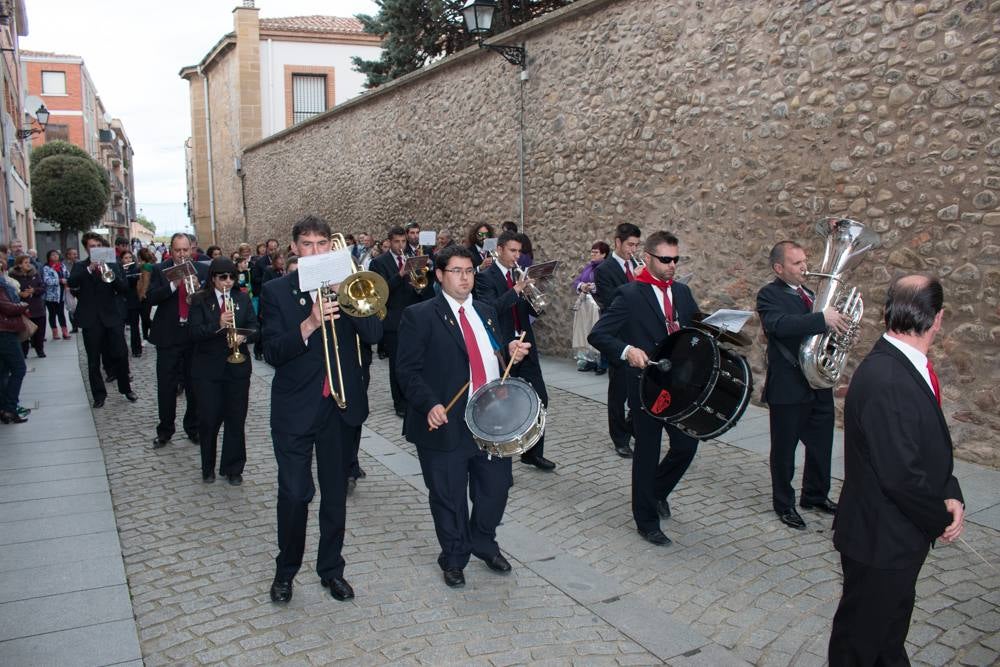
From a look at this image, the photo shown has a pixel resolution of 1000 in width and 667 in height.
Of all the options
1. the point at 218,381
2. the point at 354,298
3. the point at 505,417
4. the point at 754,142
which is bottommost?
the point at 218,381

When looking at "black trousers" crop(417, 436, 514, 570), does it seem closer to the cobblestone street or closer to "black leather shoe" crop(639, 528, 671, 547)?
the cobblestone street

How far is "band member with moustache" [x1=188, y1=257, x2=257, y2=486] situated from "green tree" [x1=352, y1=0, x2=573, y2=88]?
48.0 feet

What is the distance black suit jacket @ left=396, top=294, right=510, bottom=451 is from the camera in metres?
4.34

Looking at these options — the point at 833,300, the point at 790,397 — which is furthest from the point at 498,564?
the point at 833,300

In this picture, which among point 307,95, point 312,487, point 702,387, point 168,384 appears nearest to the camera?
point 312,487

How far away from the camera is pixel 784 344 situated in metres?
5.39

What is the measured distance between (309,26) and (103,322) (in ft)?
93.0

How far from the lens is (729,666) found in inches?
143

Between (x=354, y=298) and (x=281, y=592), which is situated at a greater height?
(x=354, y=298)

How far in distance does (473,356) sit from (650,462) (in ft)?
4.63

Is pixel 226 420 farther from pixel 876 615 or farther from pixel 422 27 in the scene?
pixel 422 27

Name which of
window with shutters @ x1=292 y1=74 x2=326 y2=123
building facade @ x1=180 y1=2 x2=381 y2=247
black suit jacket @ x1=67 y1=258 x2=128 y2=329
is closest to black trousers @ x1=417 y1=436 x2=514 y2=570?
black suit jacket @ x1=67 y1=258 x2=128 y2=329

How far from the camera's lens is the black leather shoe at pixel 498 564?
4.64 meters

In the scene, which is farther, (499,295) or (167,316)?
(167,316)
